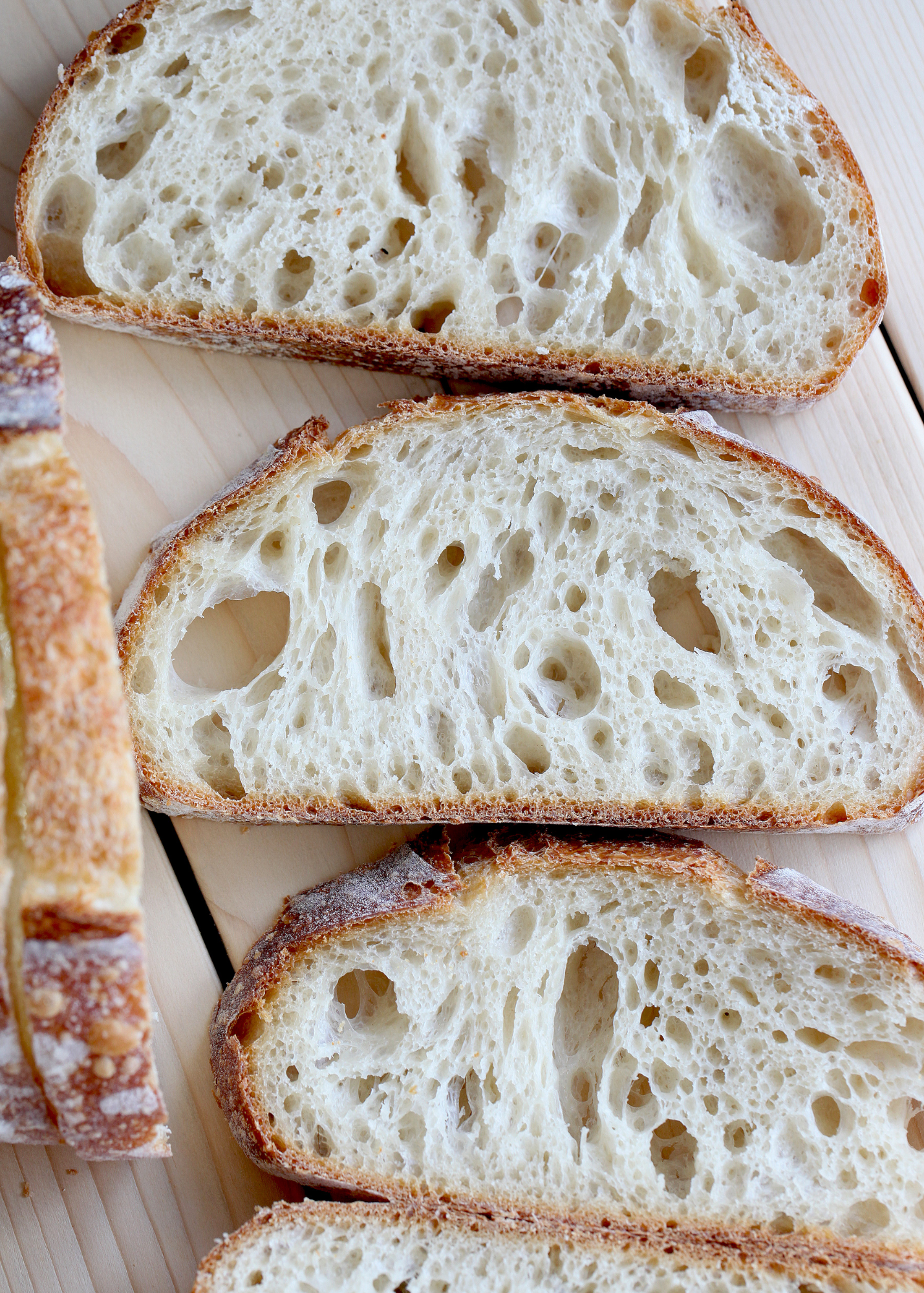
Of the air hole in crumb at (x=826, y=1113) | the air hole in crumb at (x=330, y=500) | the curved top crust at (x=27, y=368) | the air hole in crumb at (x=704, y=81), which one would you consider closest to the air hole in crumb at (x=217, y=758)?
the air hole in crumb at (x=330, y=500)

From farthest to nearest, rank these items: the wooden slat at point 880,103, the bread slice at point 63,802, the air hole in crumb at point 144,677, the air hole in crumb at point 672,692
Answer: the wooden slat at point 880,103
the air hole in crumb at point 672,692
the air hole in crumb at point 144,677
the bread slice at point 63,802

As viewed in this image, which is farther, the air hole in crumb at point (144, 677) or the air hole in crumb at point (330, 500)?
the air hole in crumb at point (330, 500)

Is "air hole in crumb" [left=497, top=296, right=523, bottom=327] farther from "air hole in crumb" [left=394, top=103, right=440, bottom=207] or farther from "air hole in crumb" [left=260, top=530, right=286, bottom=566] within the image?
"air hole in crumb" [left=260, top=530, right=286, bottom=566]

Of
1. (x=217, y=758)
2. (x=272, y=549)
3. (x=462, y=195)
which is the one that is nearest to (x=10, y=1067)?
(x=217, y=758)

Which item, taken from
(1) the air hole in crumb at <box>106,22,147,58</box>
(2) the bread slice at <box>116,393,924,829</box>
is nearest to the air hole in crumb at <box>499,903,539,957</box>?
(2) the bread slice at <box>116,393,924,829</box>

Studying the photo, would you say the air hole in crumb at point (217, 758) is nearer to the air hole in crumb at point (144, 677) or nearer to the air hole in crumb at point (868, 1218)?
the air hole in crumb at point (144, 677)

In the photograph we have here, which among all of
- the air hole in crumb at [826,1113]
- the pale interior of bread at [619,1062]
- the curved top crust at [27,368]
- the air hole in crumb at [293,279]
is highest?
the curved top crust at [27,368]

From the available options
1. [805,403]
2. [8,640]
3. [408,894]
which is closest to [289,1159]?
[408,894]

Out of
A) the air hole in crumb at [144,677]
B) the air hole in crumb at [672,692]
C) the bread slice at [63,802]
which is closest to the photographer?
the bread slice at [63,802]
